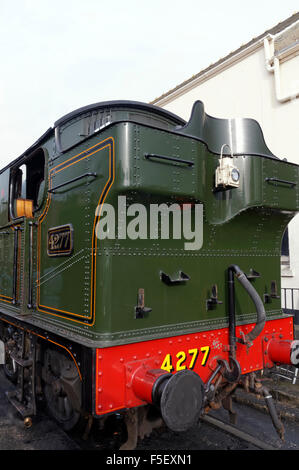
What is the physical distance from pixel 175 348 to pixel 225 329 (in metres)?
0.70

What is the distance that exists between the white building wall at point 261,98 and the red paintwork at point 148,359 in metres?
4.40

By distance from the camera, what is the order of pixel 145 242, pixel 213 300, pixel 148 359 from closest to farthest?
pixel 148 359 → pixel 145 242 → pixel 213 300

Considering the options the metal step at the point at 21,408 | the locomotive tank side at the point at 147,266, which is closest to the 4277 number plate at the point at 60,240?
the locomotive tank side at the point at 147,266

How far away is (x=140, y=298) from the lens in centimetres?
296

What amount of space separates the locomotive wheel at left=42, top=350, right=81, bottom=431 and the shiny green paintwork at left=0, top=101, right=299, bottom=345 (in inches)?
13.9

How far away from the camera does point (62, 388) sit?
340cm

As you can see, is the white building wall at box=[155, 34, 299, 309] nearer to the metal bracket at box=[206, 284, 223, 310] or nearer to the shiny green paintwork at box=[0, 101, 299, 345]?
the shiny green paintwork at box=[0, 101, 299, 345]

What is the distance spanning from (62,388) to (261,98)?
7.59 metres

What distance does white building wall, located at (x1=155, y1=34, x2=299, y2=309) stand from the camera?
765 centimetres

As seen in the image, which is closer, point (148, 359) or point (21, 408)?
point (148, 359)

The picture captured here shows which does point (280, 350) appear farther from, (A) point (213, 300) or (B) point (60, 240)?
(B) point (60, 240)

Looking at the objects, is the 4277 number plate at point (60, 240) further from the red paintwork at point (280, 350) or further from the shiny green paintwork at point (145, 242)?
the red paintwork at point (280, 350)

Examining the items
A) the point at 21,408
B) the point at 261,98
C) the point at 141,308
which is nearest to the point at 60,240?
the point at 141,308

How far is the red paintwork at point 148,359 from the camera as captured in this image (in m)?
2.67
